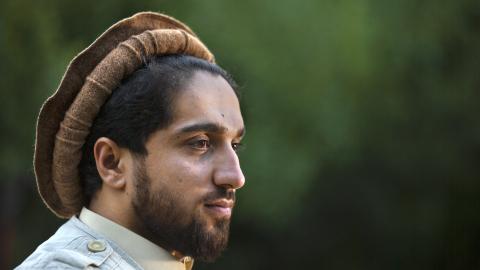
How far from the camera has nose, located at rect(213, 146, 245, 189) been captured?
283 centimetres

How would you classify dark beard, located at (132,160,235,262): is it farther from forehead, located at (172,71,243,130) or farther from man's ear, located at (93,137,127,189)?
forehead, located at (172,71,243,130)

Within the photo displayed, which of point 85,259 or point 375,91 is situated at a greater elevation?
point 85,259

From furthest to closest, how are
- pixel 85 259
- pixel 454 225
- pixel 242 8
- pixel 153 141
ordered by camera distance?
pixel 454 225
pixel 242 8
pixel 153 141
pixel 85 259

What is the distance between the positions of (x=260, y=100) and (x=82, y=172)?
707cm

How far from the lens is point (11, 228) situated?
9.25 m

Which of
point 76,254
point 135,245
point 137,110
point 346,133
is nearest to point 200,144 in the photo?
point 137,110

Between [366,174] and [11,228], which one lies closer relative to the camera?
[11,228]

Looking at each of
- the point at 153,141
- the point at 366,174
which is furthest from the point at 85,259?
the point at 366,174

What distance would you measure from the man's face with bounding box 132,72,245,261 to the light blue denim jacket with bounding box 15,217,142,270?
148 mm

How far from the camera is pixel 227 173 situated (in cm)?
284

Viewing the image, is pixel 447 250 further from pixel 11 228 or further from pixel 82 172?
pixel 82 172

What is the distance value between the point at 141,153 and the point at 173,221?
269 mm

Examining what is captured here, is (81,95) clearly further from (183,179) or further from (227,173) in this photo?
(227,173)

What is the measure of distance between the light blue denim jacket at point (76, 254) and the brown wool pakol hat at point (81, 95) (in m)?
0.22
